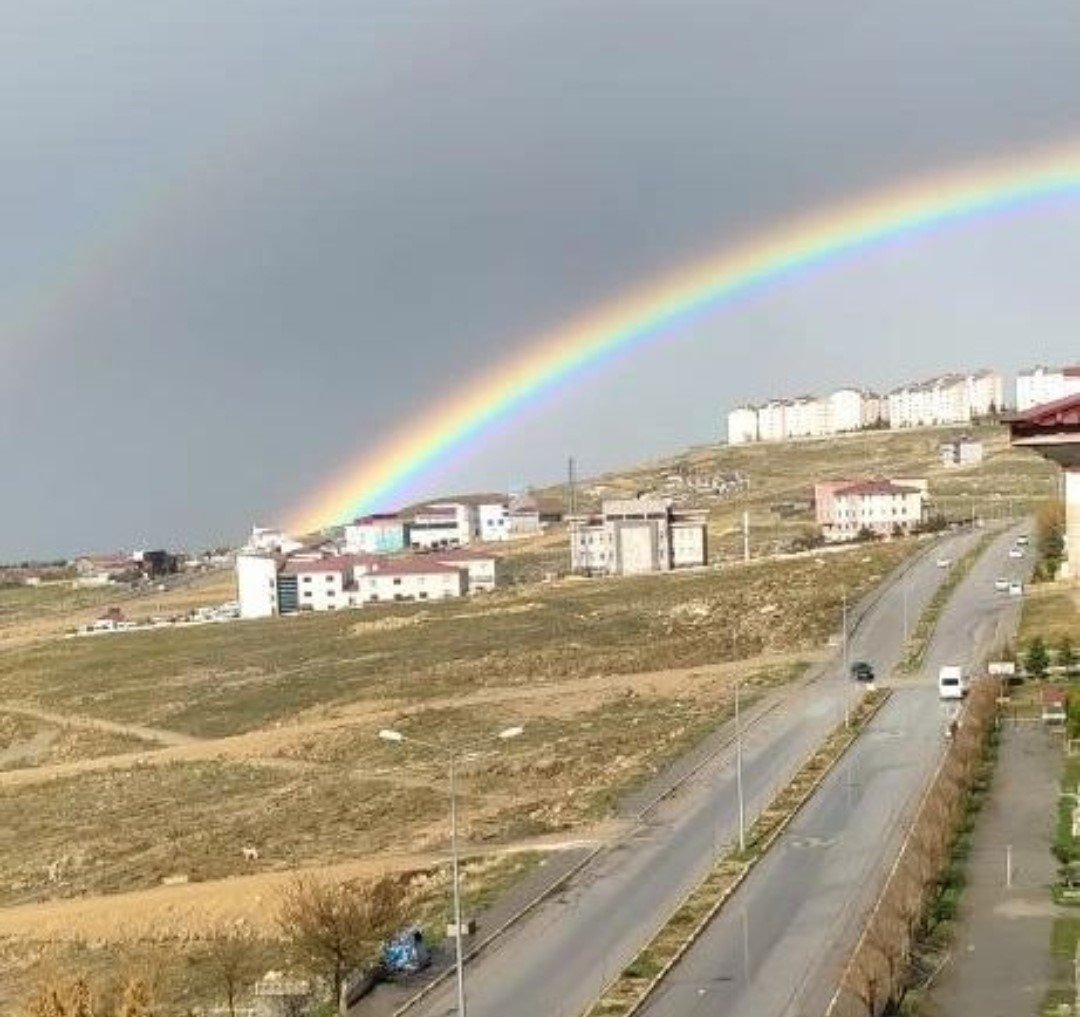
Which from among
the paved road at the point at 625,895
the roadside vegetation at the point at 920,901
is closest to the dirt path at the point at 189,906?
the paved road at the point at 625,895

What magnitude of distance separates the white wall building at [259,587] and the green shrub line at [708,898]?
9528cm

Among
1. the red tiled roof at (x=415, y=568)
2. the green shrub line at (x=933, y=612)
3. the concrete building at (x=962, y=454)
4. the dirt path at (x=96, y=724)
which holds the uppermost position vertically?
the concrete building at (x=962, y=454)

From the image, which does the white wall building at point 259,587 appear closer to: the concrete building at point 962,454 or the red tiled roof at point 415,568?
the red tiled roof at point 415,568

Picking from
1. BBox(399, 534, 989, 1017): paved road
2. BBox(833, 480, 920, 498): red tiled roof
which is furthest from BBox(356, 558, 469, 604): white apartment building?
BBox(399, 534, 989, 1017): paved road

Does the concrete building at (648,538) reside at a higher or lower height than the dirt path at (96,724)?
higher

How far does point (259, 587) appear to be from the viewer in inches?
5281

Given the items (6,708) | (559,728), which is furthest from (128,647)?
(559,728)

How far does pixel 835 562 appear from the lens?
102938 mm

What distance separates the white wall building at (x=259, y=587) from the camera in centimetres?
13338

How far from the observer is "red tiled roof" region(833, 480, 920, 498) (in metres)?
131

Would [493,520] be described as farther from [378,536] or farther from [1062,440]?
[1062,440]

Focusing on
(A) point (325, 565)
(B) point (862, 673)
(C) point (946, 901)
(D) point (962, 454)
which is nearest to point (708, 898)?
(C) point (946, 901)

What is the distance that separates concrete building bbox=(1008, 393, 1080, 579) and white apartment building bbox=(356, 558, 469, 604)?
370 ft

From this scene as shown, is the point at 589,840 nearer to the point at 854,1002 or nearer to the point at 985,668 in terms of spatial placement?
the point at 854,1002
